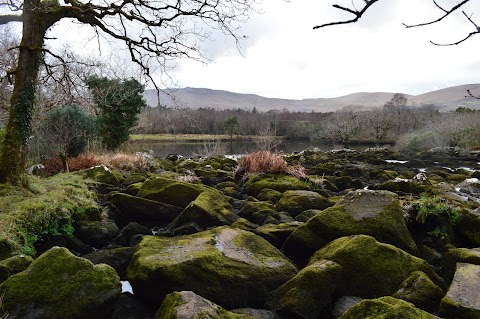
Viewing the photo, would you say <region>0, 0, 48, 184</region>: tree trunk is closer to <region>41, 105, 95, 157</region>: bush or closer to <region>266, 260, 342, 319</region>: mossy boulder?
<region>266, 260, 342, 319</region>: mossy boulder

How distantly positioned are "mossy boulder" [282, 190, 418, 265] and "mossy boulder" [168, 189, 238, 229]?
5.56 feet

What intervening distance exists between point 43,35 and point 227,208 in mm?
5273

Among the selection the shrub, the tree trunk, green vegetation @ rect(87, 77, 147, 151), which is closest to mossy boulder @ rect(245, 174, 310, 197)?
the shrub

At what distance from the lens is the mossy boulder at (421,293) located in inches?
168

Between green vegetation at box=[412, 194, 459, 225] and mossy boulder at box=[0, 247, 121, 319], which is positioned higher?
green vegetation at box=[412, 194, 459, 225]

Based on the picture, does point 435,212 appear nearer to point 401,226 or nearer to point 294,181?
point 401,226

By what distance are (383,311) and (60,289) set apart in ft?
10.7

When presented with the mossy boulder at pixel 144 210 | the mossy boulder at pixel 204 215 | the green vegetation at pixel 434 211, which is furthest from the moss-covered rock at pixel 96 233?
the green vegetation at pixel 434 211

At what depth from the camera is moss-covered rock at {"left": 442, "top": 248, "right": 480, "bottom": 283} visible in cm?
495

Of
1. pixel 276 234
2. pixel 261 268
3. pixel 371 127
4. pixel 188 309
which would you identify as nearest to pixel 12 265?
pixel 188 309

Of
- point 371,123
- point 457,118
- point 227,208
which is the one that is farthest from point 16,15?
point 371,123

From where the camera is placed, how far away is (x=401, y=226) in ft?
20.4

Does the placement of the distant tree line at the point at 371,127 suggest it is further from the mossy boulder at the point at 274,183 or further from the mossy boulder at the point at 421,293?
the mossy boulder at the point at 421,293

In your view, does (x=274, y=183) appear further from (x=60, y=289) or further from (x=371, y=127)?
(x=371, y=127)
